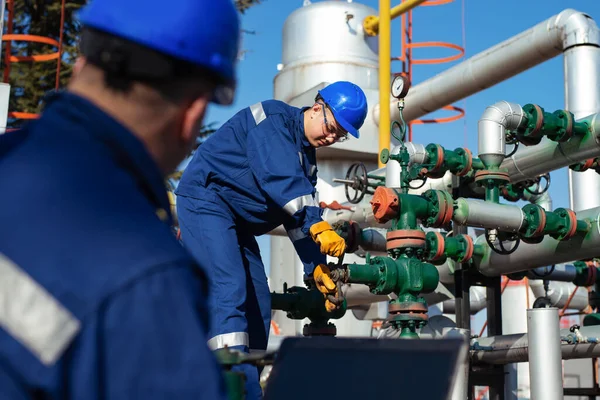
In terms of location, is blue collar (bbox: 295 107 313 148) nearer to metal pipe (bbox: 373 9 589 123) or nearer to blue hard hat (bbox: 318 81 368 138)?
blue hard hat (bbox: 318 81 368 138)

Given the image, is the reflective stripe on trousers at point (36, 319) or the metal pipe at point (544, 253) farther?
the metal pipe at point (544, 253)

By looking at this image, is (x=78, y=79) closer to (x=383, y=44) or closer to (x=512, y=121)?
(x=512, y=121)

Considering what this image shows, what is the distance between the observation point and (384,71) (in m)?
7.14

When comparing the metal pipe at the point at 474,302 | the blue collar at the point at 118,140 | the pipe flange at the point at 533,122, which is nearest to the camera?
the blue collar at the point at 118,140

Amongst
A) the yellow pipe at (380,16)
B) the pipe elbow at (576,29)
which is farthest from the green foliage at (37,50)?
the pipe elbow at (576,29)

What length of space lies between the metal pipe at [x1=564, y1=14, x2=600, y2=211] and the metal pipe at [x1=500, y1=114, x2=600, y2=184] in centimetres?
71

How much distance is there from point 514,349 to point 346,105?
156cm

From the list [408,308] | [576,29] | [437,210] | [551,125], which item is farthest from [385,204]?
[576,29]

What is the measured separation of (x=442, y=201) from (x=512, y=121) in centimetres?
59

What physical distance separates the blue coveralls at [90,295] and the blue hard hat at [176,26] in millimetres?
146

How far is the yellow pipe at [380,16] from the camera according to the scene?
24.3 ft

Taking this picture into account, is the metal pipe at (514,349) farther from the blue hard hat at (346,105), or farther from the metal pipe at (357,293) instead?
the blue hard hat at (346,105)

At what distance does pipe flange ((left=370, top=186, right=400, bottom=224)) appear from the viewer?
12.2ft

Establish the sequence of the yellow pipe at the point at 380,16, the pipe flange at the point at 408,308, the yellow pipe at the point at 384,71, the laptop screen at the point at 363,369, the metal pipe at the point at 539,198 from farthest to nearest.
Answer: the yellow pipe at the point at 380,16, the yellow pipe at the point at 384,71, the metal pipe at the point at 539,198, the pipe flange at the point at 408,308, the laptop screen at the point at 363,369
